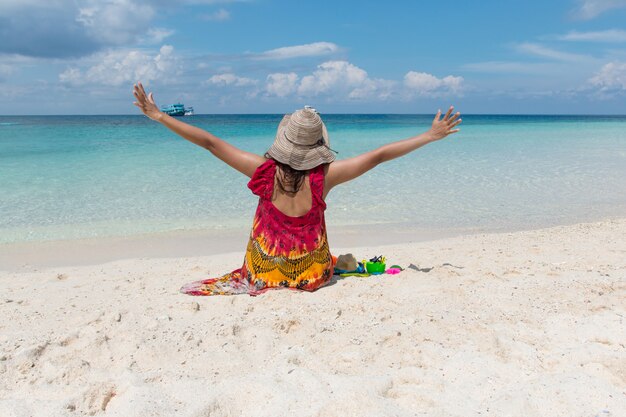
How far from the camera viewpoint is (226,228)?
24.9 ft

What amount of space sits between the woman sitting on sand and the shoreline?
2349 millimetres

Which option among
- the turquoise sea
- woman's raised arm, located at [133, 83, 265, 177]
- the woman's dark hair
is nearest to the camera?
woman's raised arm, located at [133, 83, 265, 177]

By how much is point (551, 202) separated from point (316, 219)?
6.91m

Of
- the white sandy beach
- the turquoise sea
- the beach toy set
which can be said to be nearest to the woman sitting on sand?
the white sandy beach

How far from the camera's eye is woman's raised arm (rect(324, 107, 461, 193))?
3.74 m

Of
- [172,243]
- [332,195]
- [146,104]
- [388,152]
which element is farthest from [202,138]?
[332,195]

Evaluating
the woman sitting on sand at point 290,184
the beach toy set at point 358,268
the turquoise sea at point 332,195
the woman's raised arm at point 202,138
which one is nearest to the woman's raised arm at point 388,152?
the woman sitting on sand at point 290,184

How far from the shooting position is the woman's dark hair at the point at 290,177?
12.5 ft

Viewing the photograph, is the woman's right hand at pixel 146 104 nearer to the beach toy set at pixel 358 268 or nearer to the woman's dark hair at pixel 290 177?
the woman's dark hair at pixel 290 177

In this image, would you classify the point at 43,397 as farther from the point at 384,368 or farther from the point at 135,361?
the point at 384,368

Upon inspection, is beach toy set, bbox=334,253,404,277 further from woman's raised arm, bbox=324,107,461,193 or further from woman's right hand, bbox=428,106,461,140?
woman's right hand, bbox=428,106,461,140

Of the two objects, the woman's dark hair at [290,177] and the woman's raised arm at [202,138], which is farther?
the woman's dark hair at [290,177]

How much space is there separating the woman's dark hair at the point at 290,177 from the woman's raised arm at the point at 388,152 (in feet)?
0.65

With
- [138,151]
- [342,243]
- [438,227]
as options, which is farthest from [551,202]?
[138,151]
